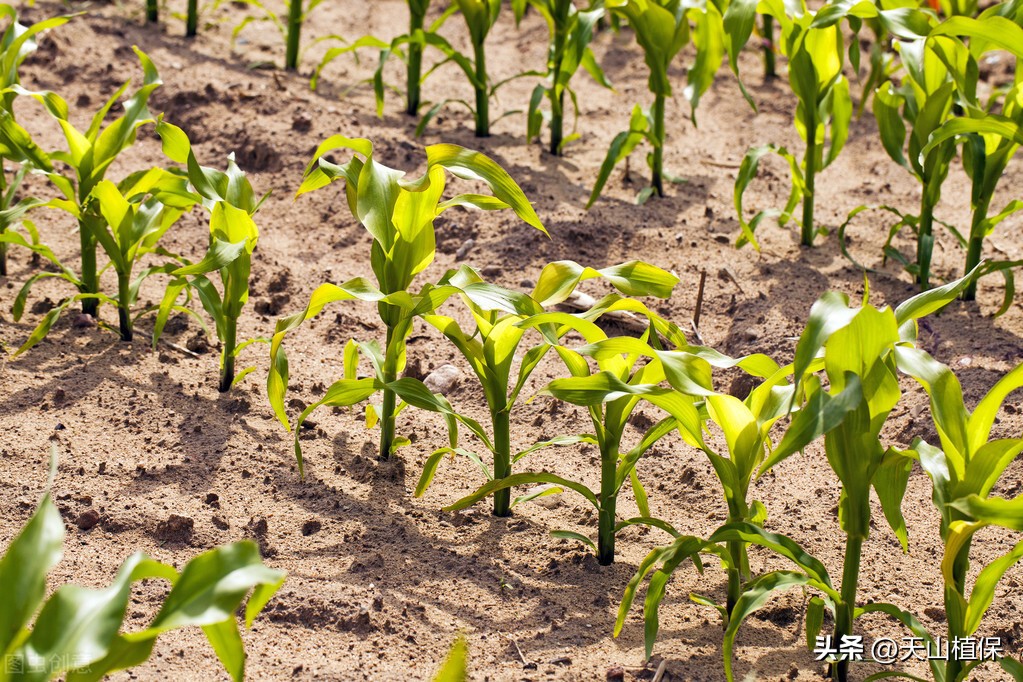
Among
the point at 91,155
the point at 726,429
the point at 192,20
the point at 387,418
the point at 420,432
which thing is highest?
the point at 192,20

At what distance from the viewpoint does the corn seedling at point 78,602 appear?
1404 millimetres

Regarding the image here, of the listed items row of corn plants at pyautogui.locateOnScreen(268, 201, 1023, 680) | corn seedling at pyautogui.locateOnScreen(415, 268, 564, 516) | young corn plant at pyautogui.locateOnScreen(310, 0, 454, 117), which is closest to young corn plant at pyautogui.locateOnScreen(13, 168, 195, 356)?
row of corn plants at pyautogui.locateOnScreen(268, 201, 1023, 680)

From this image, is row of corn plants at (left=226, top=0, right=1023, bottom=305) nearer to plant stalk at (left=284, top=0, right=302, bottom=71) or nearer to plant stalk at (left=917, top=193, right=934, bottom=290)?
plant stalk at (left=917, top=193, right=934, bottom=290)

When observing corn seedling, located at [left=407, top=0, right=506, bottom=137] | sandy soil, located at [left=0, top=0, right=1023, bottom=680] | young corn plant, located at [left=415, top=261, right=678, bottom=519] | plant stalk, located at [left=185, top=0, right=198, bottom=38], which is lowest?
sandy soil, located at [left=0, top=0, right=1023, bottom=680]

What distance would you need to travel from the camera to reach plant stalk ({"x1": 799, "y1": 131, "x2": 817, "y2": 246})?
3301 millimetres

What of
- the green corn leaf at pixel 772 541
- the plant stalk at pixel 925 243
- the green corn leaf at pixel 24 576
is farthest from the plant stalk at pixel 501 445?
the plant stalk at pixel 925 243

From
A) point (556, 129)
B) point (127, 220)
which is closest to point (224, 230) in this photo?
point (127, 220)

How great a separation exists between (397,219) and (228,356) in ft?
2.23

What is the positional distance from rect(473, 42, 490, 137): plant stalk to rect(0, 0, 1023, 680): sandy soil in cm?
6

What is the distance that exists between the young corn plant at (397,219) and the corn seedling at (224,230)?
220 millimetres

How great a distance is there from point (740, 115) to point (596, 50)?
0.91 meters

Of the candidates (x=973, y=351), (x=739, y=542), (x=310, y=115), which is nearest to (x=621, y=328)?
(x=973, y=351)

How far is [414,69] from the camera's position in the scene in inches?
167

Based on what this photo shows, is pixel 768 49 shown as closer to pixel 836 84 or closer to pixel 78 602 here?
pixel 836 84
